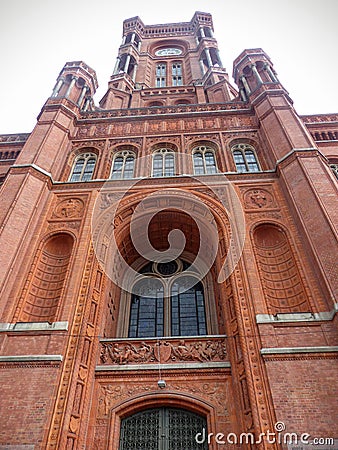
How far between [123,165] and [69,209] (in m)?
3.64

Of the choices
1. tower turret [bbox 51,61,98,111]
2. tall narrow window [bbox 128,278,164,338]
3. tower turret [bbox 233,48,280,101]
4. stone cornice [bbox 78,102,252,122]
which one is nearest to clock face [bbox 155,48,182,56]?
tower turret [bbox 233,48,280,101]

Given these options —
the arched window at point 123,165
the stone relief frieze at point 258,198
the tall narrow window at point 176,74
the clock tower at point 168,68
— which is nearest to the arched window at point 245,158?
the stone relief frieze at point 258,198

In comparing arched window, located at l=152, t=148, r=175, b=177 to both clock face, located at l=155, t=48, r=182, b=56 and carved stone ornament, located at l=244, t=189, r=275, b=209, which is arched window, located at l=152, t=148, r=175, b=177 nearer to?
carved stone ornament, located at l=244, t=189, r=275, b=209

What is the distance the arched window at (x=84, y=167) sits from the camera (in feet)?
50.1

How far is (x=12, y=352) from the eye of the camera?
9.13 m

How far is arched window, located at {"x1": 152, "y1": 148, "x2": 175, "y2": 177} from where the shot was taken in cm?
1505

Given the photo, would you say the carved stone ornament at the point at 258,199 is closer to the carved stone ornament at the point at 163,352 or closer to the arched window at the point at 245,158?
the arched window at the point at 245,158

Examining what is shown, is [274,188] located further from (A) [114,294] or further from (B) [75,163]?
(B) [75,163]

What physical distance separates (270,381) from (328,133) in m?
13.7

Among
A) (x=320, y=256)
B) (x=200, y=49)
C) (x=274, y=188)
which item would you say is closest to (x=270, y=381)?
(x=320, y=256)

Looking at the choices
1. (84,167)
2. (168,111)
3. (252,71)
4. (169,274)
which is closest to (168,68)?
(252,71)

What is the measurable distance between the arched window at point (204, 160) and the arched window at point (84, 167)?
466 centimetres

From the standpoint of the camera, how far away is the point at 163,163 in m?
15.5

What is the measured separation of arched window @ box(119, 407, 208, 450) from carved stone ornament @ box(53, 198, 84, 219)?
280 inches
